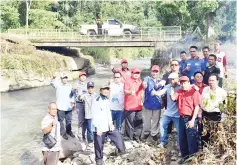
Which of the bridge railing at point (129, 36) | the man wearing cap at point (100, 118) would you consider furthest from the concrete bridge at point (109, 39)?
the man wearing cap at point (100, 118)

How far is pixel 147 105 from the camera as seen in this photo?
7.17 metres

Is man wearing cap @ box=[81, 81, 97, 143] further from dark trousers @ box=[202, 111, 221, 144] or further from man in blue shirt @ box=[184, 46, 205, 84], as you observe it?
dark trousers @ box=[202, 111, 221, 144]

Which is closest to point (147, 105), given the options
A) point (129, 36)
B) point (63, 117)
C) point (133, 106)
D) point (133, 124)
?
A: point (133, 106)

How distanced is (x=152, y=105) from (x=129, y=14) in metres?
42.9

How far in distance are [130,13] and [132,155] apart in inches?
1745

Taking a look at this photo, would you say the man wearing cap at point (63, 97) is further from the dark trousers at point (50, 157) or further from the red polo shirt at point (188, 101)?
the red polo shirt at point (188, 101)

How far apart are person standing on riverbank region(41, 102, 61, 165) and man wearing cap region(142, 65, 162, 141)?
1.88 m

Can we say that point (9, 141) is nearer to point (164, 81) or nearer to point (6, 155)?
point (6, 155)

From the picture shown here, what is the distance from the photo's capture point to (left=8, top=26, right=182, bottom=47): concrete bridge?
25984 millimetres

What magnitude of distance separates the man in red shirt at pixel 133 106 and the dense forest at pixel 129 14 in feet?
61.2

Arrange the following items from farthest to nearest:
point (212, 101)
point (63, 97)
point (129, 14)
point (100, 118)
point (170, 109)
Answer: point (129, 14) < point (63, 97) < point (170, 109) < point (100, 118) < point (212, 101)

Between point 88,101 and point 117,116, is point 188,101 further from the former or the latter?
point 88,101

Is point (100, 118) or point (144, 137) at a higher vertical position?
point (100, 118)

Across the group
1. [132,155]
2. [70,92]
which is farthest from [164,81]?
[70,92]
